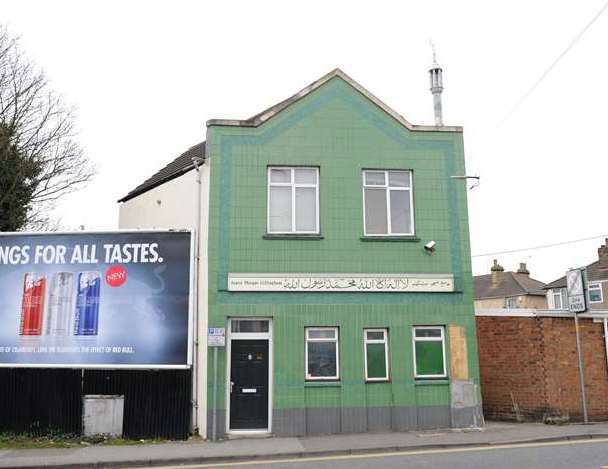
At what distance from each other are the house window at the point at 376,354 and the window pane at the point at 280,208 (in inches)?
124

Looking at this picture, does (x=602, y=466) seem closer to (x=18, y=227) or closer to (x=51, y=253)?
(x=51, y=253)

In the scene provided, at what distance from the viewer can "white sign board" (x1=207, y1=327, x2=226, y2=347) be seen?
1348 cm

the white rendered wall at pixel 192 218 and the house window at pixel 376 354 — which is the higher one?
the white rendered wall at pixel 192 218

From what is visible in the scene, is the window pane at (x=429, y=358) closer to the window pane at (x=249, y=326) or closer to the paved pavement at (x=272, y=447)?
the paved pavement at (x=272, y=447)

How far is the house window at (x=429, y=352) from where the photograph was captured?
47.3ft

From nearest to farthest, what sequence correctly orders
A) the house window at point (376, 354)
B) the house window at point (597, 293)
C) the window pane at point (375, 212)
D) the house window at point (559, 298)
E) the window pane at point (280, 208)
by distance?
the house window at point (376, 354) < the window pane at point (280, 208) < the window pane at point (375, 212) < the house window at point (597, 293) < the house window at point (559, 298)

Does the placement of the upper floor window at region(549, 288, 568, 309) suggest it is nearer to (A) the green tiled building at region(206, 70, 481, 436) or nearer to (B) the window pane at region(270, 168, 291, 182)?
(A) the green tiled building at region(206, 70, 481, 436)

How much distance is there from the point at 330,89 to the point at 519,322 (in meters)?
7.50

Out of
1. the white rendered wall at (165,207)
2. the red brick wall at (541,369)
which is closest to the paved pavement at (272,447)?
the red brick wall at (541,369)

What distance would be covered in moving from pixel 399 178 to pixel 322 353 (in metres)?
4.70

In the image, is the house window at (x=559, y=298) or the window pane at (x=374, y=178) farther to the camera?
the house window at (x=559, y=298)

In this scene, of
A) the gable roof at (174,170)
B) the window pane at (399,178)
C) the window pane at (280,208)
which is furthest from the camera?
the gable roof at (174,170)

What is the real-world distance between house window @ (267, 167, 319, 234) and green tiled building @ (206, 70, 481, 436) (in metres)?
0.03

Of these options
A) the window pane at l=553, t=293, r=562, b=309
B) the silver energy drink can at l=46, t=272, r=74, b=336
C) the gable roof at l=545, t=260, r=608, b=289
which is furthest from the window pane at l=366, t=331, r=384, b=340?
the window pane at l=553, t=293, r=562, b=309
